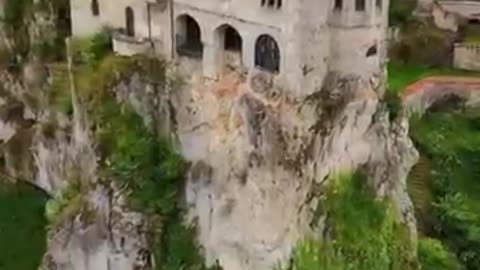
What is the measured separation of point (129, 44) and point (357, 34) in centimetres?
872

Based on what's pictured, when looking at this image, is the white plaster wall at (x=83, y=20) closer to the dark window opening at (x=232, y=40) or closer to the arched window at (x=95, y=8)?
the arched window at (x=95, y=8)

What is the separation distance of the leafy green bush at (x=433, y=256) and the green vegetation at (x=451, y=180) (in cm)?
4

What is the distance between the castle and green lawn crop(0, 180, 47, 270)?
35.4 feet

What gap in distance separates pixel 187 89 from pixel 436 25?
18270mm

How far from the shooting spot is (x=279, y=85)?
38.1m

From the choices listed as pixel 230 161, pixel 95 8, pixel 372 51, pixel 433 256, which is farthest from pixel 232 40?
pixel 433 256

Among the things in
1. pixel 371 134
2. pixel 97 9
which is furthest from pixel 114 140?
pixel 371 134

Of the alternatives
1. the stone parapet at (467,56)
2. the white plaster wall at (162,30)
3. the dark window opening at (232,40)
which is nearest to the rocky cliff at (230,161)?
the white plaster wall at (162,30)

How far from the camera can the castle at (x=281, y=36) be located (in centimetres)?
3722

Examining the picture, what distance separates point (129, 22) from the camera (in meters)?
43.4

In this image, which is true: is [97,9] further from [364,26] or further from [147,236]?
[364,26]

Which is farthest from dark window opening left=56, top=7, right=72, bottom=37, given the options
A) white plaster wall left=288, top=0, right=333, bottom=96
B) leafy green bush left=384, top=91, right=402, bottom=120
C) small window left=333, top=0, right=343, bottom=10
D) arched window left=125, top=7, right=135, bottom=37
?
small window left=333, top=0, right=343, bottom=10

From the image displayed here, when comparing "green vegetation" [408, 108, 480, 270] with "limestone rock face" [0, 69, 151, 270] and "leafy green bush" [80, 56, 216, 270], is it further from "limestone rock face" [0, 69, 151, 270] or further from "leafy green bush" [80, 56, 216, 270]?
"limestone rock face" [0, 69, 151, 270]

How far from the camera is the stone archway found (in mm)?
39562
